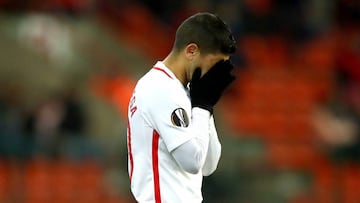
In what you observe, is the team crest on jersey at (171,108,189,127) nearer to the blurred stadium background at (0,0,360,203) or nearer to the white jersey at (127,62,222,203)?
the white jersey at (127,62,222,203)

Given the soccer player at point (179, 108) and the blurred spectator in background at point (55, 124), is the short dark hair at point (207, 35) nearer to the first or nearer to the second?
the soccer player at point (179, 108)

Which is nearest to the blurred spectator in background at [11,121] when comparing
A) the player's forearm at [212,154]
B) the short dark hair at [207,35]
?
the player's forearm at [212,154]

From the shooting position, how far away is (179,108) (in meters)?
4.64

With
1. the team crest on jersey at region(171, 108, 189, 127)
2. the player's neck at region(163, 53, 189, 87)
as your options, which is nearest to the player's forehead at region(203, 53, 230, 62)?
the player's neck at region(163, 53, 189, 87)

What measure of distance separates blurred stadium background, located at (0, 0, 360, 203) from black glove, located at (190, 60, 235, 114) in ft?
19.3

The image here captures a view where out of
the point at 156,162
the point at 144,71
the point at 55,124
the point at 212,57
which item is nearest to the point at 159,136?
the point at 156,162

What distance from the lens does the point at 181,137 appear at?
4.57 metres

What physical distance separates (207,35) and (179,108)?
333 millimetres

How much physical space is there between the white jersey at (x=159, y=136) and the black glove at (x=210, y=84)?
0.21ft

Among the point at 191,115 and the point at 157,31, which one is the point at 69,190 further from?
the point at 191,115

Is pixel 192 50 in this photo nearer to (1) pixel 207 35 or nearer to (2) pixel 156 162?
(1) pixel 207 35

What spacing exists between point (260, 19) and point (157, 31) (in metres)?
1.39

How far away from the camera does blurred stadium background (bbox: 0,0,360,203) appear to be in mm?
11234

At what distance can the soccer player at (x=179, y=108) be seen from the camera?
15.2 ft
